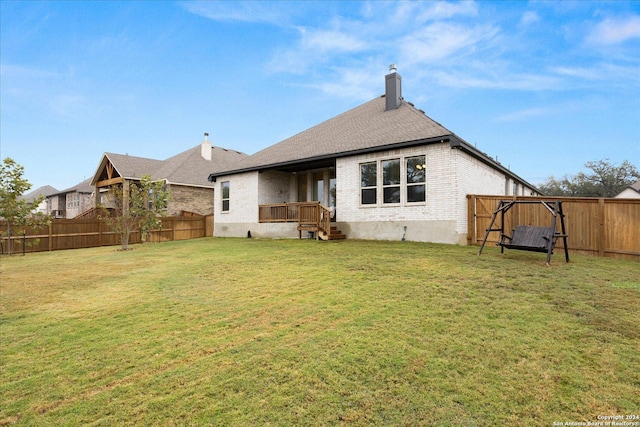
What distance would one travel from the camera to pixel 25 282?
23.2ft

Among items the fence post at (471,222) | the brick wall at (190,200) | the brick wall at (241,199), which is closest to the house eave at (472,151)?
the fence post at (471,222)

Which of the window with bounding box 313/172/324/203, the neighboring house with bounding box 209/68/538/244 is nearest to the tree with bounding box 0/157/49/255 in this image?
the neighboring house with bounding box 209/68/538/244

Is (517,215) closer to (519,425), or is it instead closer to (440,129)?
(440,129)

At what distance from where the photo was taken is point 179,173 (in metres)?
24.9

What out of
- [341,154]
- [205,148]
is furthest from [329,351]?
[205,148]

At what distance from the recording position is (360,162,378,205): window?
13.1m

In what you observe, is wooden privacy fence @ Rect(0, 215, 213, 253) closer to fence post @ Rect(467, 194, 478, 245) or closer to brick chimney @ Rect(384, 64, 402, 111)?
brick chimney @ Rect(384, 64, 402, 111)

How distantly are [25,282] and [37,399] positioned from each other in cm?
629

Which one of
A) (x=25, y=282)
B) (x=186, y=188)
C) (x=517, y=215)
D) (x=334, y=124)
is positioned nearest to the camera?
(x=25, y=282)

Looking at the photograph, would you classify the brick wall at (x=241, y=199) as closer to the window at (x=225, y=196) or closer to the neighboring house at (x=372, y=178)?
the neighboring house at (x=372, y=178)

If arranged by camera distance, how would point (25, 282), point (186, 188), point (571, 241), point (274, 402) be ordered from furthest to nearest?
point (186, 188), point (571, 241), point (25, 282), point (274, 402)

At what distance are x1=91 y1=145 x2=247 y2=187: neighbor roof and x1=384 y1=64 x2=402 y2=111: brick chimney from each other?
53.4 feet

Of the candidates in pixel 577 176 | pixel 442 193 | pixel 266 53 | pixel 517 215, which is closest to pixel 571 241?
pixel 517 215

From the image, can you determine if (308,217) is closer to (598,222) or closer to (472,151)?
(472,151)
